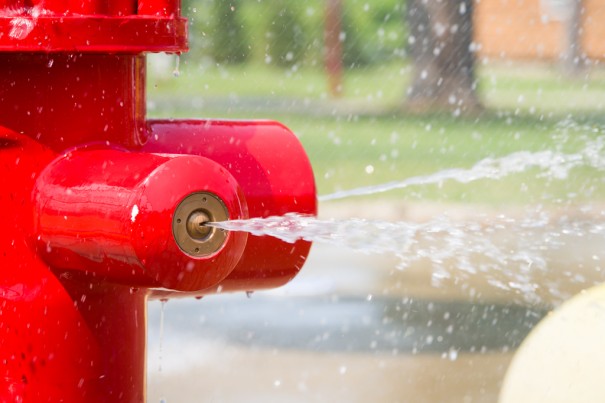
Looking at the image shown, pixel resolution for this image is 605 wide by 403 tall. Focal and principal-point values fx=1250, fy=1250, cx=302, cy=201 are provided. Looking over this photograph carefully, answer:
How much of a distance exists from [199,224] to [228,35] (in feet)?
76.3

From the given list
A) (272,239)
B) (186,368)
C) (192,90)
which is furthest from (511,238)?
(192,90)

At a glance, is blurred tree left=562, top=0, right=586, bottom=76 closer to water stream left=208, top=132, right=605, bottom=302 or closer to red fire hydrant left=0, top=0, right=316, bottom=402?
water stream left=208, top=132, right=605, bottom=302

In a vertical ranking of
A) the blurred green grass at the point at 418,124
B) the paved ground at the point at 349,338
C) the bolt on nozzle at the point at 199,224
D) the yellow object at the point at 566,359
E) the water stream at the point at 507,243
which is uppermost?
the bolt on nozzle at the point at 199,224

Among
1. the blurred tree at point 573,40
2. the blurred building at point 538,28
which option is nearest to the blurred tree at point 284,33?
the blurred building at point 538,28

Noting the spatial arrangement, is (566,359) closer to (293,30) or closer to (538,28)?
(538,28)

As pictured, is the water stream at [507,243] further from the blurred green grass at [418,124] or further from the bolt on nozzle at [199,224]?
the blurred green grass at [418,124]

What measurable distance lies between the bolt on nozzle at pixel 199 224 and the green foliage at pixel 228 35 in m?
21.3

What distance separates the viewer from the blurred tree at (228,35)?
23.3 m

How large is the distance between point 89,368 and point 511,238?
480 centimetres

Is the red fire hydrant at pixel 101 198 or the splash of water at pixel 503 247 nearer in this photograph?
the red fire hydrant at pixel 101 198

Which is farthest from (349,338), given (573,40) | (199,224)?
(573,40)

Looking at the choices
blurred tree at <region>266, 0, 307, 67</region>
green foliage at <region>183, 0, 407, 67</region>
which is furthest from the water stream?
blurred tree at <region>266, 0, 307, 67</region>

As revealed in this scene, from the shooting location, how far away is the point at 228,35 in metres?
24.6

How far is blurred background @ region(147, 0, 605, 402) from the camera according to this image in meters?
3.73
